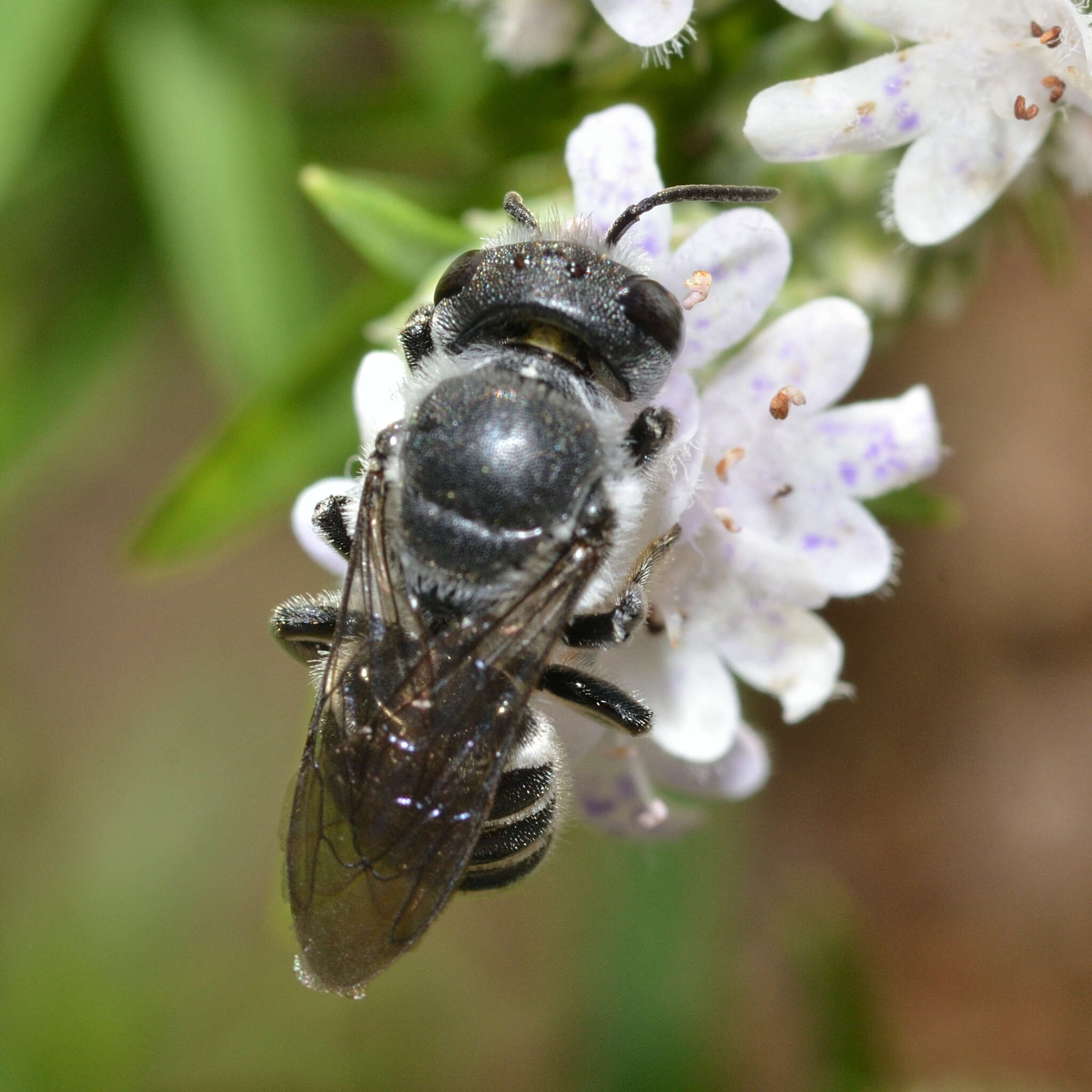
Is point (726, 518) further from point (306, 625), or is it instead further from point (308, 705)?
point (308, 705)

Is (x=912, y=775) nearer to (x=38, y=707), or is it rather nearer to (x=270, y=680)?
(x=270, y=680)

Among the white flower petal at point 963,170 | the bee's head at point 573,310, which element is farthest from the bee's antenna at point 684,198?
the white flower petal at point 963,170

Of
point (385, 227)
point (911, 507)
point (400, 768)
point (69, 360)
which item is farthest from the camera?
point (69, 360)

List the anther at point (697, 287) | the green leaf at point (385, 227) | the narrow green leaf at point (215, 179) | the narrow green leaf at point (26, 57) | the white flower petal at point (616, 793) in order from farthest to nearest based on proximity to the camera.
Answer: the narrow green leaf at point (215, 179) → the narrow green leaf at point (26, 57) → the green leaf at point (385, 227) → the white flower petal at point (616, 793) → the anther at point (697, 287)

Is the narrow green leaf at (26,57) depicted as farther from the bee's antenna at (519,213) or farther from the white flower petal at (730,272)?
the white flower petal at (730,272)

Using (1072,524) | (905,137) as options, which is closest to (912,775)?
(1072,524)

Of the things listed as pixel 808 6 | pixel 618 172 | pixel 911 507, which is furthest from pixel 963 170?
pixel 911 507

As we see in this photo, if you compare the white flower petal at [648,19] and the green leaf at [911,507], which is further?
the green leaf at [911,507]
